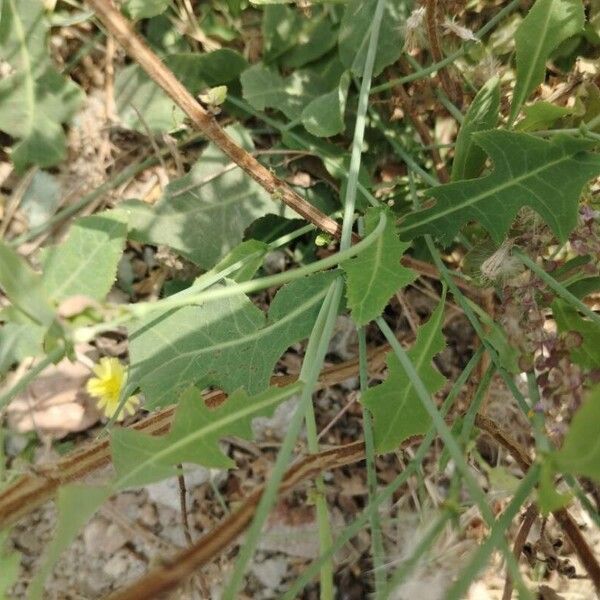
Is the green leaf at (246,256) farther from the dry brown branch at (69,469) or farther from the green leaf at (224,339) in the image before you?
the dry brown branch at (69,469)

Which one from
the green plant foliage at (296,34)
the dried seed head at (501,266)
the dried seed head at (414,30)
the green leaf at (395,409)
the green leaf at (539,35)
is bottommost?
the green leaf at (395,409)

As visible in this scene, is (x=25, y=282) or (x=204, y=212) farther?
(x=204, y=212)

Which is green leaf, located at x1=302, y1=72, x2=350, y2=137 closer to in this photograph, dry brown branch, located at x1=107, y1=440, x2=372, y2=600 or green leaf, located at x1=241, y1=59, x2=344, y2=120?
green leaf, located at x1=241, y1=59, x2=344, y2=120

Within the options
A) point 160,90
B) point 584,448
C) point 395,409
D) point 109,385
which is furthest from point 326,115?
point 584,448

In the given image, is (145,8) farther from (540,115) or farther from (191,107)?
(540,115)

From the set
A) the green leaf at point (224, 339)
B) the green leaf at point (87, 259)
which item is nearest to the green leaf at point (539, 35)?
the green leaf at point (224, 339)

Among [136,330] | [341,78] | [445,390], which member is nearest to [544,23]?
[341,78]

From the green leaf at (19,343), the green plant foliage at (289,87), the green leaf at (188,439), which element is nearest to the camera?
the green leaf at (188,439)
